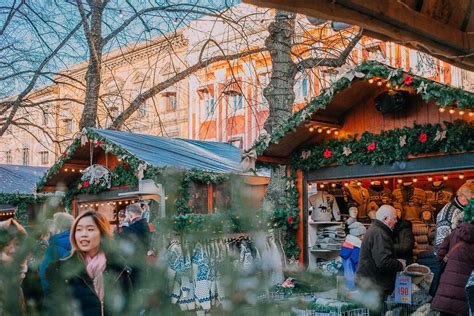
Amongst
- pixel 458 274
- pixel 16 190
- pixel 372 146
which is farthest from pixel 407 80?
pixel 16 190

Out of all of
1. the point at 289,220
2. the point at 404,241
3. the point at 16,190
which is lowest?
the point at 404,241

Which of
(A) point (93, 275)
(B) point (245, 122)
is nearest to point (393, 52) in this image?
(B) point (245, 122)

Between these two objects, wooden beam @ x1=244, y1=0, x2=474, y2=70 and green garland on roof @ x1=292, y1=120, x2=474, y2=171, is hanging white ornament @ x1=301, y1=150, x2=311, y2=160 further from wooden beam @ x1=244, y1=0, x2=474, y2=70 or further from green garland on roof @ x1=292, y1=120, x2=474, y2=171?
wooden beam @ x1=244, y1=0, x2=474, y2=70

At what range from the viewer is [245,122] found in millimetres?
26859

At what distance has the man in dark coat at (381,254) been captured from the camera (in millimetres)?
6824

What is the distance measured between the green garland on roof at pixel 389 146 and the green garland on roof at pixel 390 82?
51cm

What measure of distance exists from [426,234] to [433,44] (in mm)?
6625

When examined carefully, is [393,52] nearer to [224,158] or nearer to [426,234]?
[224,158]

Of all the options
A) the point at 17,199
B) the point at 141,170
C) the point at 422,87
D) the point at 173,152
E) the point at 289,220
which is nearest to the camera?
the point at 422,87

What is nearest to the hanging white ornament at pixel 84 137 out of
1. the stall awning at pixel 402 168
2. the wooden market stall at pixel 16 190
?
the wooden market stall at pixel 16 190

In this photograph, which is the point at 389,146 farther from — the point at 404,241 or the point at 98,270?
the point at 98,270

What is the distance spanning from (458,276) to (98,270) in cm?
469

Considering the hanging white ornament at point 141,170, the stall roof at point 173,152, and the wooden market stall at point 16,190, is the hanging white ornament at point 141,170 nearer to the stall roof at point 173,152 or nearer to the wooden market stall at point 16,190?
the stall roof at point 173,152

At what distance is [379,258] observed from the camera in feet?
22.4
